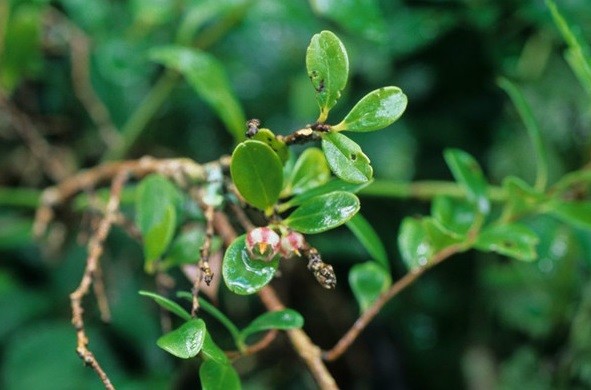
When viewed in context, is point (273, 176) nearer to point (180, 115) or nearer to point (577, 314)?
point (577, 314)

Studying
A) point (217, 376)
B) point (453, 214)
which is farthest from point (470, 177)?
point (217, 376)

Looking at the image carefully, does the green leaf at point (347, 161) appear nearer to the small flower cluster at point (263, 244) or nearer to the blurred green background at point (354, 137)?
the small flower cluster at point (263, 244)

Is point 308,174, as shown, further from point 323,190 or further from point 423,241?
point 423,241

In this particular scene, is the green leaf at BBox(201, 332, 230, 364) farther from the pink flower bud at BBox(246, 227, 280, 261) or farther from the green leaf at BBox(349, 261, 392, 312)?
the green leaf at BBox(349, 261, 392, 312)

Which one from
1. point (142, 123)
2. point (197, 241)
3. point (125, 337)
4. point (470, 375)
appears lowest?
point (470, 375)

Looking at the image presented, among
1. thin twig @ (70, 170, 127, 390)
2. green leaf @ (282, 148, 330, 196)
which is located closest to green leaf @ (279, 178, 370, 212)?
green leaf @ (282, 148, 330, 196)

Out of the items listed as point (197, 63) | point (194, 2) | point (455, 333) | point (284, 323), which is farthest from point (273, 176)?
point (455, 333)
